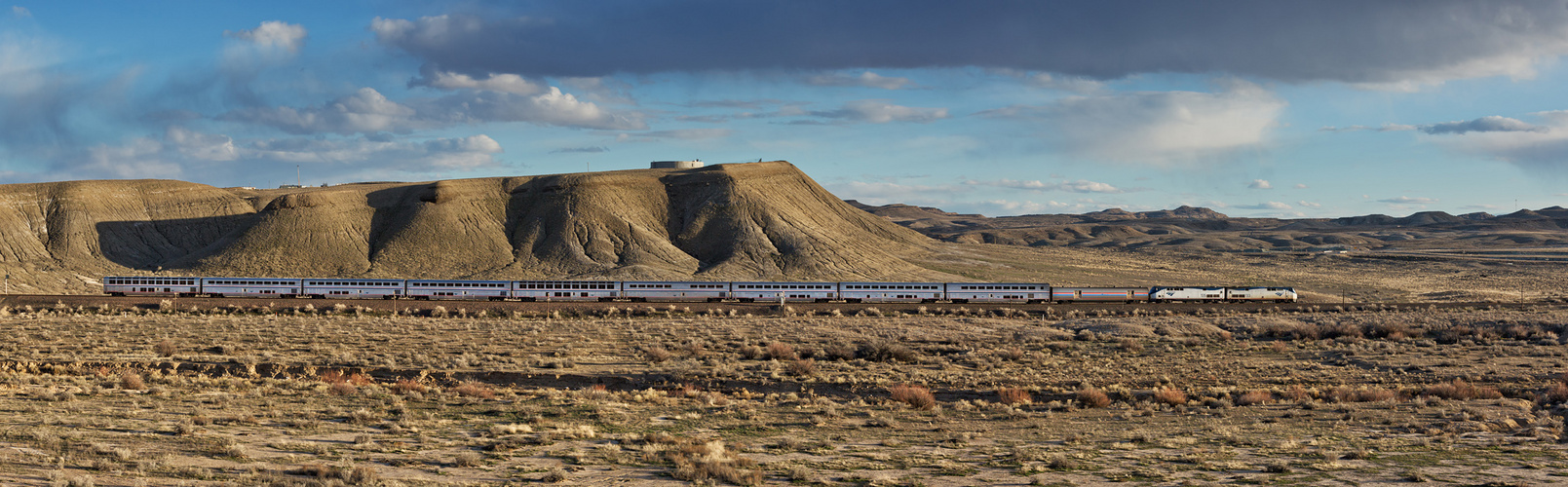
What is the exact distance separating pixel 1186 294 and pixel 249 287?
6215 cm

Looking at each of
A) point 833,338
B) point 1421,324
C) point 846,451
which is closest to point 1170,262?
point 1421,324

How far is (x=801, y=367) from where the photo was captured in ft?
109

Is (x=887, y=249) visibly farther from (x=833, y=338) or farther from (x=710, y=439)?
(x=710, y=439)

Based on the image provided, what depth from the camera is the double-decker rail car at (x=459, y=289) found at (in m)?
63.9

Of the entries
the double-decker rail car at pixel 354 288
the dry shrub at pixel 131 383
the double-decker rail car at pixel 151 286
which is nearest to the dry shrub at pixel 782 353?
the dry shrub at pixel 131 383

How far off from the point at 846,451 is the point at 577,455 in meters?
4.81

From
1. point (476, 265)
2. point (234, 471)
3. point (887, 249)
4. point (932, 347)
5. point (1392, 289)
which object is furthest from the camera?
point (887, 249)

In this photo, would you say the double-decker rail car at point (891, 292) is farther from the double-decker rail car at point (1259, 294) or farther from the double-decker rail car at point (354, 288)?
the double-decker rail car at point (354, 288)

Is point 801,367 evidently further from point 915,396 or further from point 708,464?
point 708,464

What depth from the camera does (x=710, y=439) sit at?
19.6m

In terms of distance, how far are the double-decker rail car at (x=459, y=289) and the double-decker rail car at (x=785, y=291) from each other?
14679 mm

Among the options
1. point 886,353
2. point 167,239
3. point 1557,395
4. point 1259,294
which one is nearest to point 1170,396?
point 1557,395

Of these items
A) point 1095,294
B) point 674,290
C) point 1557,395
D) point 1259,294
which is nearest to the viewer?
point 1557,395

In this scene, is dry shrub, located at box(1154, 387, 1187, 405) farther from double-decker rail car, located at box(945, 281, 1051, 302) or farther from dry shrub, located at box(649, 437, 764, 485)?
double-decker rail car, located at box(945, 281, 1051, 302)
